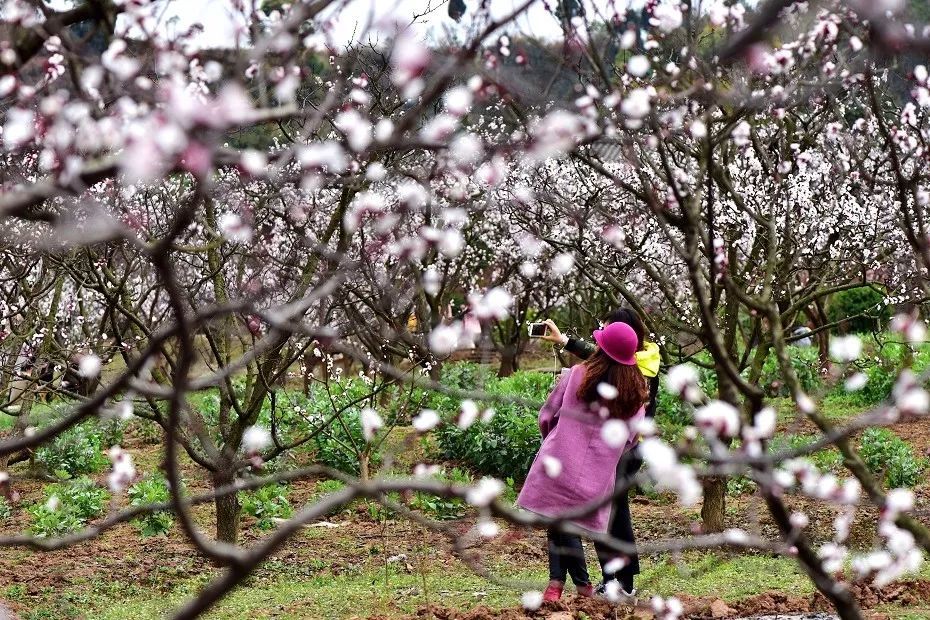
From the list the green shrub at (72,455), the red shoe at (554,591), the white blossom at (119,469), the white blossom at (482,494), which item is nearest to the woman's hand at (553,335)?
the red shoe at (554,591)

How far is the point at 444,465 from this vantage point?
11086 mm

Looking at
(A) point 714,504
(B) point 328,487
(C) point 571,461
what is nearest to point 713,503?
(A) point 714,504

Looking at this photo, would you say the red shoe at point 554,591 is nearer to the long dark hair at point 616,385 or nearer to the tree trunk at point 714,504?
the long dark hair at point 616,385

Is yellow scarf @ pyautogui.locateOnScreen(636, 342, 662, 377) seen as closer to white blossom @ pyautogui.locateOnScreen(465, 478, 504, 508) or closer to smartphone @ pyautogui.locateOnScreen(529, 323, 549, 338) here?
smartphone @ pyautogui.locateOnScreen(529, 323, 549, 338)

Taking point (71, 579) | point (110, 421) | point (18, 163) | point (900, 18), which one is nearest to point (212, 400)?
point (110, 421)

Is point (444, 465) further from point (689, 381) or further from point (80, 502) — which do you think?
point (689, 381)

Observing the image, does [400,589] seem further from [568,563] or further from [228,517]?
[568,563]

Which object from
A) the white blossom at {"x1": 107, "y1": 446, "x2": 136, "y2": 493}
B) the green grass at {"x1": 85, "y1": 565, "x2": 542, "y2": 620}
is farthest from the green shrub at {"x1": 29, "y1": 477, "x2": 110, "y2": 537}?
the white blossom at {"x1": 107, "y1": 446, "x2": 136, "y2": 493}

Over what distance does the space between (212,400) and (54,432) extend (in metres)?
13.8

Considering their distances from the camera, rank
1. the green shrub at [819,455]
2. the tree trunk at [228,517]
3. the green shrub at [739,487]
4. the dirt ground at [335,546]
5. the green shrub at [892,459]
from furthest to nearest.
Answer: the green shrub at [819,455] < the green shrub at [739,487] < the green shrub at [892,459] < the dirt ground at [335,546] < the tree trunk at [228,517]

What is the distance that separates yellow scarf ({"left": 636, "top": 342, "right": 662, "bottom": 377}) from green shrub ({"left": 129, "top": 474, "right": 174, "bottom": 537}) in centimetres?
407

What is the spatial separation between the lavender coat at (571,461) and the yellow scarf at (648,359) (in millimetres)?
344

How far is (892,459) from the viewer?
9.88 metres

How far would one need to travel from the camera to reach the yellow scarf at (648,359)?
5652 millimetres
